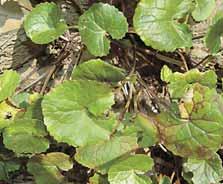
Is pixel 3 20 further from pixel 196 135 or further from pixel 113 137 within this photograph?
pixel 196 135

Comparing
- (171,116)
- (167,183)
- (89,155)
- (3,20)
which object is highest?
(3,20)

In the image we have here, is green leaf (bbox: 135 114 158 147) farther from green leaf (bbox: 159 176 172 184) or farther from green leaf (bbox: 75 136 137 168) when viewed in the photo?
green leaf (bbox: 159 176 172 184)

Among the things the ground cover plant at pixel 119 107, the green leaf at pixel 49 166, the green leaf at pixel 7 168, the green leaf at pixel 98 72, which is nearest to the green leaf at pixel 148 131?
the ground cover plant at pixel 119 107

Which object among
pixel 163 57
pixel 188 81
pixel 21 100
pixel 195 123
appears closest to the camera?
pixel 195 123

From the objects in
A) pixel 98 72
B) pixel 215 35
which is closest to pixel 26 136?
pixel 98 72

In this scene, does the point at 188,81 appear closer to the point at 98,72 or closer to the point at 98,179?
the point at 98,72

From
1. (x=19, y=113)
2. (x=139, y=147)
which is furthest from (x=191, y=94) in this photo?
(x=19, y=113)
